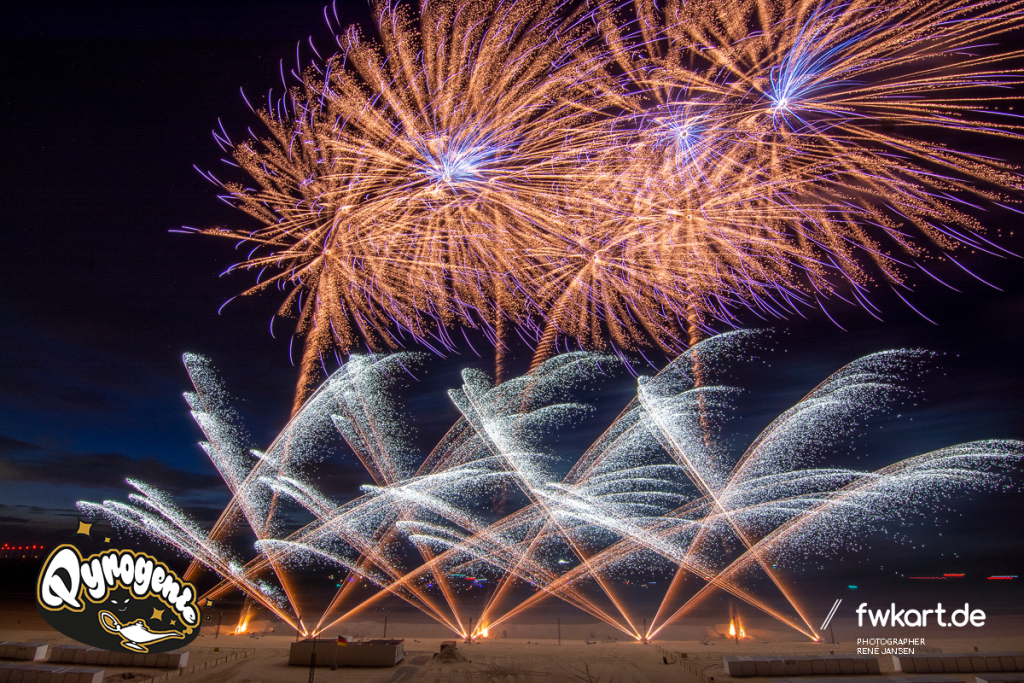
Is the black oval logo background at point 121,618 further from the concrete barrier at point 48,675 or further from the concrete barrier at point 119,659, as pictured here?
the concrete barrier at point 119,659

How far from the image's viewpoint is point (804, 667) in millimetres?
17922

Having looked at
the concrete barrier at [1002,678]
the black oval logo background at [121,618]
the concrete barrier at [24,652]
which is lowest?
the concrete barrier at [1002,678]


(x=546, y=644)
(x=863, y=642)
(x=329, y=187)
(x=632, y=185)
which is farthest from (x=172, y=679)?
(x=863, y=642)

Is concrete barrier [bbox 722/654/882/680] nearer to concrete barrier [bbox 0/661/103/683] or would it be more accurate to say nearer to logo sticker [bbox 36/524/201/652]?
logo sticker [bbox 36/524/201/652]

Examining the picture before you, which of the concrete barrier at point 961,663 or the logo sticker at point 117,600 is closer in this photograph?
the logo sticker at point 117,600

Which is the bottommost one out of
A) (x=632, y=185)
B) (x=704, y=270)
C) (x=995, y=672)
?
(x=995, y=672)

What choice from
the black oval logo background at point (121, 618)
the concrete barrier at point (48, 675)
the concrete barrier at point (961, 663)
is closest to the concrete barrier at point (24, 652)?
the concrete barrier at point (48, 675)

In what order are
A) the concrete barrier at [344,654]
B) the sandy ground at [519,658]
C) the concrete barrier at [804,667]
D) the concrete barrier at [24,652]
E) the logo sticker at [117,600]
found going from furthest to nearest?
the concrete barrier at [344,654] < the concrete barrier at [24,652] < the sandy ground at [519,658] < the concrete barrier at [804,667] < the logo sticker at [117,600]

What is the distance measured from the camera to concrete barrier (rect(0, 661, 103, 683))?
16.0 metres

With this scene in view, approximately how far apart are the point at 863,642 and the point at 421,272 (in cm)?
2336

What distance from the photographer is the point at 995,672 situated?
57.7ft

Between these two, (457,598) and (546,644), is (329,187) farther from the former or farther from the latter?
(457,598)

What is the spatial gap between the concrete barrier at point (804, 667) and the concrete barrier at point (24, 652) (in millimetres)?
25722

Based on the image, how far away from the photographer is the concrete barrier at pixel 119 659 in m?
19.0
